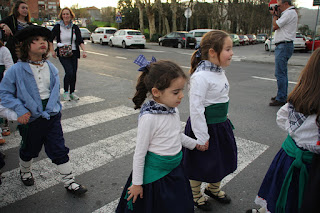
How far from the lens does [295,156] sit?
6.51 feet

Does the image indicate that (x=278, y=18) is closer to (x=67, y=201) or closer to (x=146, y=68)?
(x=146, y=68)

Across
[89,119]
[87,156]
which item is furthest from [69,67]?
[87,156]

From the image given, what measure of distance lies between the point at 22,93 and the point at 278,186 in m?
2.39

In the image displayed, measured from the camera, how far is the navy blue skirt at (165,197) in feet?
6.18

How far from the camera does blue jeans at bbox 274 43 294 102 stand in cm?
603

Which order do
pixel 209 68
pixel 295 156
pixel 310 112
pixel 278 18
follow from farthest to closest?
pixel 278 18 < pixel 209 68 < pixel 295 156 < pixel 310 112

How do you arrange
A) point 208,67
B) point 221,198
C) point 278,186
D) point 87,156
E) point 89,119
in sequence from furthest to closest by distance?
point 89,119 → point 87,156 → point 221,198 → point 208,67 → point 278,186

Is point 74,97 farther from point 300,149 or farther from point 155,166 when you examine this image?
point 300,149

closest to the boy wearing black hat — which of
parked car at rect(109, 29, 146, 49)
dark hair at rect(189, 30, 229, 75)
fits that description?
dark hair at rect(189, 30, 229, 75)

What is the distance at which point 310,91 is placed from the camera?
1.86m

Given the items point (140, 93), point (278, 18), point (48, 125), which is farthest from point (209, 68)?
point (278, 18)

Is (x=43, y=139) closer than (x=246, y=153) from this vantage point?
Yes

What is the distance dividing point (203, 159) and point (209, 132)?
25 cm

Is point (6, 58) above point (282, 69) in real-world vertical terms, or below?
above
